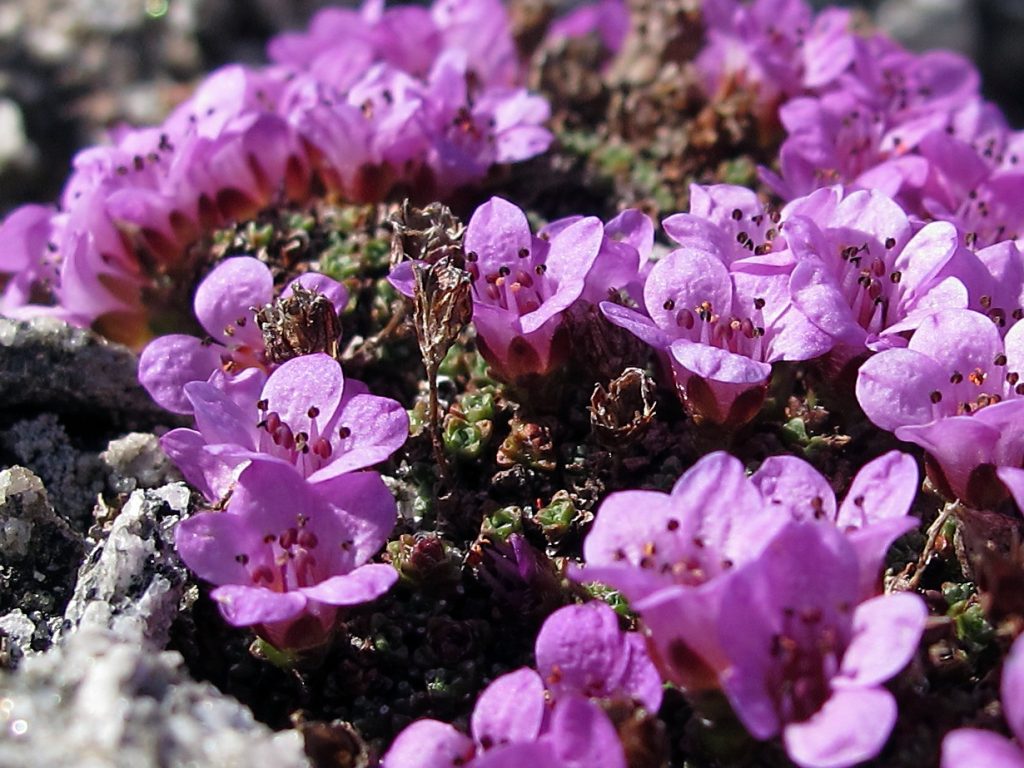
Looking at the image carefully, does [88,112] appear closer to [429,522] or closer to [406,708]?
[429,522]

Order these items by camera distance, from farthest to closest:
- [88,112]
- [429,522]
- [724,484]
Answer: [88,112] → [429,522] → [724,484]

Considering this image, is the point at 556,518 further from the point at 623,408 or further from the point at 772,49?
the point at 772,49

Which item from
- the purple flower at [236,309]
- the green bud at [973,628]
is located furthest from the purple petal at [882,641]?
the purple flower at [236,309]

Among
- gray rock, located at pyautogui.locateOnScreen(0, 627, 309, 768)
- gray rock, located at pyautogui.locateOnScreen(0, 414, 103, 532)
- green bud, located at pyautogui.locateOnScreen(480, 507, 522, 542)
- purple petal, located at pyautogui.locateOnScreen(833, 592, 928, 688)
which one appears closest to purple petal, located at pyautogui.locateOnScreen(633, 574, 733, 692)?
purple petal, located at pyautogui.locateOnScreen(833, 592, 928, 688)

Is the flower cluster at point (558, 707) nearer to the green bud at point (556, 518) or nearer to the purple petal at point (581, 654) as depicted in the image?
the purple petal at point (581, 654)

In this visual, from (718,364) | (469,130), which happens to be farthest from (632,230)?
(469,130)

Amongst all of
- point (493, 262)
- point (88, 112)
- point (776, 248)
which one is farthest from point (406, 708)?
point (88, 112)
